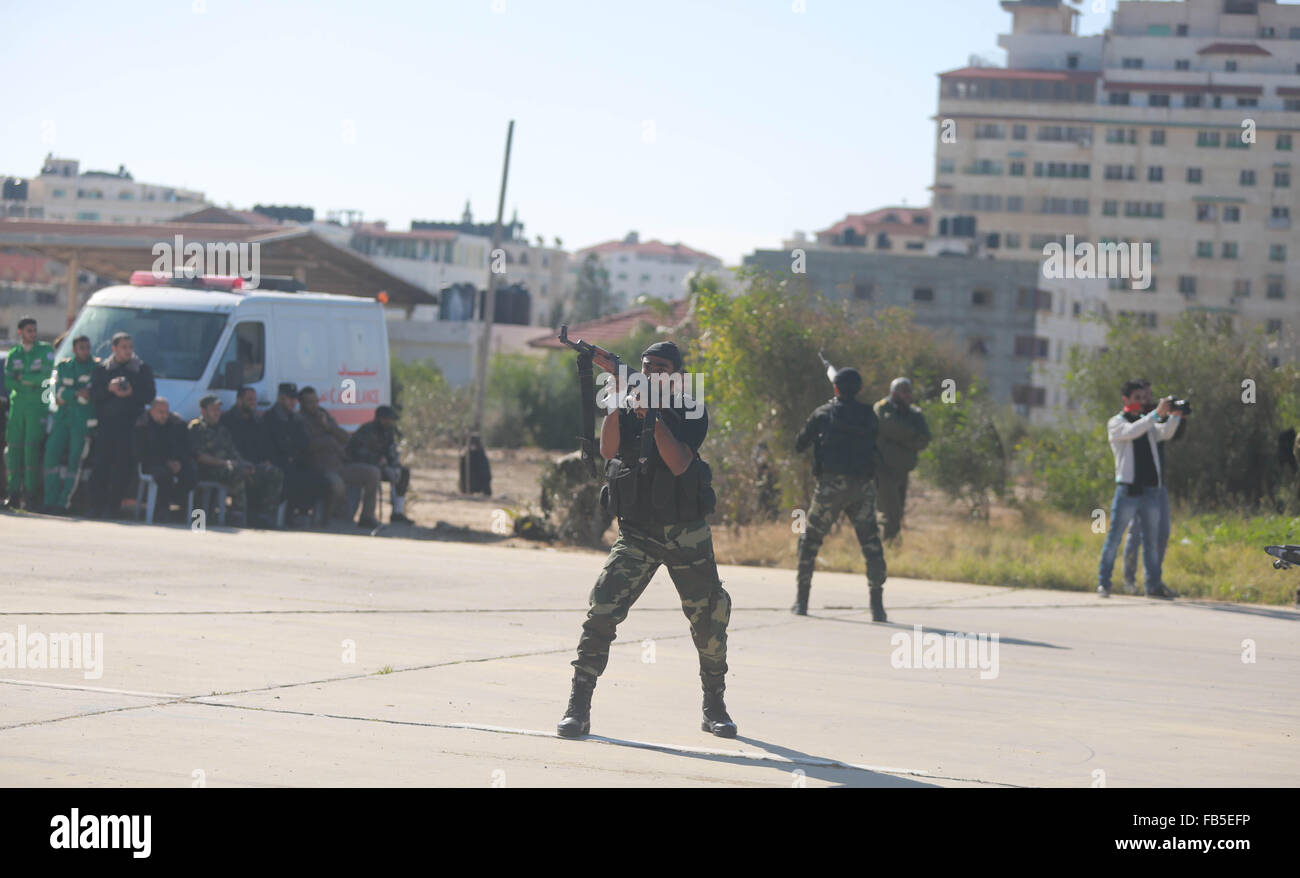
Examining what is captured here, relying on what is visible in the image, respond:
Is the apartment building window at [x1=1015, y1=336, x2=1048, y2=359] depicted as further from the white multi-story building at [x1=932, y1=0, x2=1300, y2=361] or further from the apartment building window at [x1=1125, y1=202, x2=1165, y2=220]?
the apartment building window at [x1=1125, y1=202, x2=1165, y2=220]

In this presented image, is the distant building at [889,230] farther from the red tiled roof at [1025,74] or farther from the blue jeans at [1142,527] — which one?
the blue jeans at [1142,527]

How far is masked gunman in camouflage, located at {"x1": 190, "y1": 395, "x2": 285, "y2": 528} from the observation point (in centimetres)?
1648

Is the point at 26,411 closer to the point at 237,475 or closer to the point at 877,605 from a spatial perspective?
the point at 237,475

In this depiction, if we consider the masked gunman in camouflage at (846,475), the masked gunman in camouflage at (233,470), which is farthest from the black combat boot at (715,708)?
the masked gunman in camouflage at (233,470)

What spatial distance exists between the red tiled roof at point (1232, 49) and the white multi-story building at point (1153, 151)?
0.29 ft

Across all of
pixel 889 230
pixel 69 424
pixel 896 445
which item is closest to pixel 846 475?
pixel 896 445

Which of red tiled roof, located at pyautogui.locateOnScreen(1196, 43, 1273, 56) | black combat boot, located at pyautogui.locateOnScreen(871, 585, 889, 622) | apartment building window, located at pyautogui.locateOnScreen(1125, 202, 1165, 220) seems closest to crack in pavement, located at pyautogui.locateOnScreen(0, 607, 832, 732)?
black combat boot, located at pyautogui.locateOnScreen(871, 585, 889, 622)

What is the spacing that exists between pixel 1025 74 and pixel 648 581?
98535 mm

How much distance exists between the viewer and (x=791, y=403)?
18.2 metres

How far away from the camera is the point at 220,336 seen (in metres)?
17.4

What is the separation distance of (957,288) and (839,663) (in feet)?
209

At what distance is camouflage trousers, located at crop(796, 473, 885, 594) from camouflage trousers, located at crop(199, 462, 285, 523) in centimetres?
713
